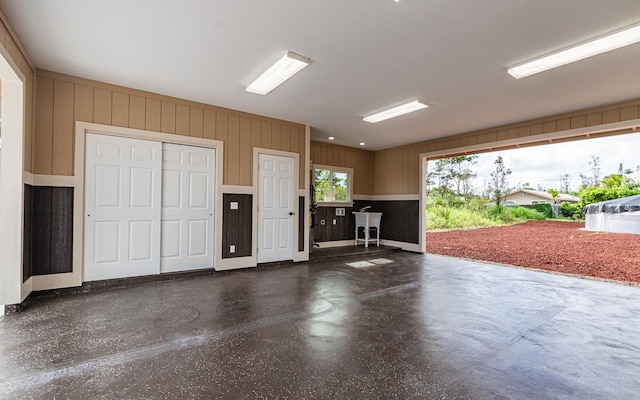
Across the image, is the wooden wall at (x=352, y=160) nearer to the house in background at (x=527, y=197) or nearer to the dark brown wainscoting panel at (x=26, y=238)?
the dark brown wainscoting panel at (x=26, y=238)

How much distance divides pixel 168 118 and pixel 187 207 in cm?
144

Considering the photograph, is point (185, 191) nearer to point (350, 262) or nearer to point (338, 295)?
point (338, 295)

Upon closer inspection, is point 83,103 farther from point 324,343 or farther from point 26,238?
point 324,343

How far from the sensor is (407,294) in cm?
382

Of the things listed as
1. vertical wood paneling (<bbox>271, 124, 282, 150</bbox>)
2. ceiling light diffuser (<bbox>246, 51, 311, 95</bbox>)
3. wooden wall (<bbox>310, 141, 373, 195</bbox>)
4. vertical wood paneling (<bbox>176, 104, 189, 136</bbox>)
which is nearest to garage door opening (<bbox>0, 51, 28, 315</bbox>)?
vertical wood paneling (<bbox>176, 104, 189, 136</bbox>)

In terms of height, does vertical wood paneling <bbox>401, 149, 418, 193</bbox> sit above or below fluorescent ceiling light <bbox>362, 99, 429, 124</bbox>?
below

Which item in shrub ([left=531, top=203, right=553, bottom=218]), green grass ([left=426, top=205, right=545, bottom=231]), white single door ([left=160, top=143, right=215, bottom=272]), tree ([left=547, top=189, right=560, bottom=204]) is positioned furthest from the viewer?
green grass ([left=426, top=205, right=545, bottom=231])

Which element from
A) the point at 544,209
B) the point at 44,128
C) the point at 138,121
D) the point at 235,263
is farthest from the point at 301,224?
the point at 544,209

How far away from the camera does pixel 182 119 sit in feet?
15.3

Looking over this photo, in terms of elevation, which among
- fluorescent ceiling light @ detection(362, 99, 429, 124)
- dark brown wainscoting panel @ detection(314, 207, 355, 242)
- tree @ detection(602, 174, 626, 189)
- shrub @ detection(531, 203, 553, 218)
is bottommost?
dark brown wainscoting panel @ detection(314, 207, 355, 242)

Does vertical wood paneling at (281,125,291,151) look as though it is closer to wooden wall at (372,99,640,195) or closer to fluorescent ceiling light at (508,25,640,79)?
wooden wall at (372,99,640,195)

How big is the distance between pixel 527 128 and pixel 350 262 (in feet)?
14.0

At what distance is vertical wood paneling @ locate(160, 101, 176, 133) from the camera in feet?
14.7

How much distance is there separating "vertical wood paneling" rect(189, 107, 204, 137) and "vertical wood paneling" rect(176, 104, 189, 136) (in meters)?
0.06
